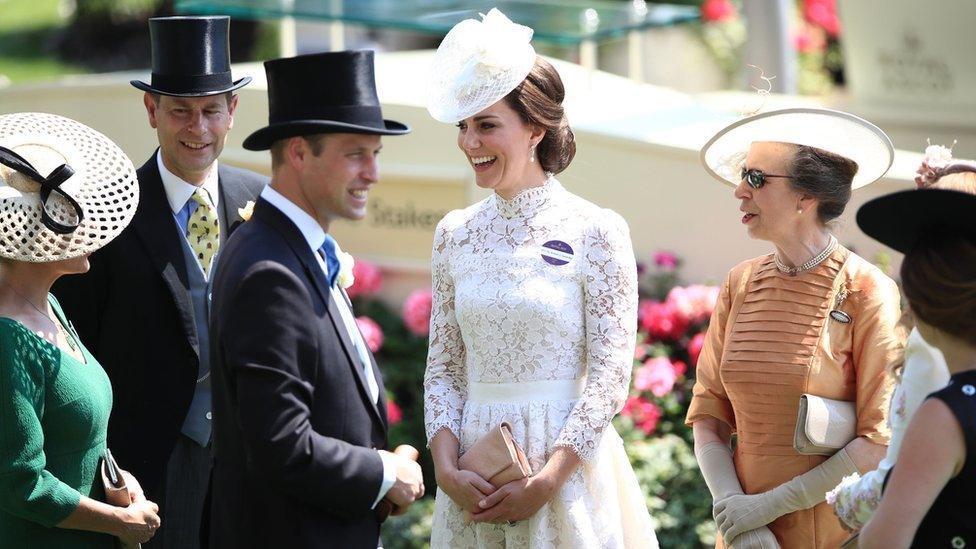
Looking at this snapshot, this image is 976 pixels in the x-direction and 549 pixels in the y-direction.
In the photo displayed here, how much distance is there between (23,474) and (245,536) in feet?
1.76

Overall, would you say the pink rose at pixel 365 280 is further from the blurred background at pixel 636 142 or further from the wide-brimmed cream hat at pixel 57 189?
the wide-brimmed cream hat at pixel 57 189

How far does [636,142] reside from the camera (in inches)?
260

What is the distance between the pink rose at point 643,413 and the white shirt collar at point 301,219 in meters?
3.01

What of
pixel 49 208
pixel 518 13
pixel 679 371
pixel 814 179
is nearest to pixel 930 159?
pixel 814 179

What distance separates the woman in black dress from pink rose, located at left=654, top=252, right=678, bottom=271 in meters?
3.61

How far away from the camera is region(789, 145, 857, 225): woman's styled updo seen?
3.65 meters

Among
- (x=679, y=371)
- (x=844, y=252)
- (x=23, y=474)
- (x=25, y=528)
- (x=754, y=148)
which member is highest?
(x=754, y=148)

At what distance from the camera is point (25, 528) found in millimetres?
3283

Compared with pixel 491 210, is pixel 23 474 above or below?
below

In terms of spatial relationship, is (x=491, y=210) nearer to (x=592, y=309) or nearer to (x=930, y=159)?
(x=592, y=309)

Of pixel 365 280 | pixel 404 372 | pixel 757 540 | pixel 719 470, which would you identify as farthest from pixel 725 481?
pixel 365 280

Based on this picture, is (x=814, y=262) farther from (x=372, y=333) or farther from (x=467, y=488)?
(x=372, y=333)

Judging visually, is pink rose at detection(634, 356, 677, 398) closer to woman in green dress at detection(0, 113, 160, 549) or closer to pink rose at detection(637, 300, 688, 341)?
pink rose at detection(637, 300, 688, 341)

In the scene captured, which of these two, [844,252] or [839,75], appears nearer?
[844,252]
